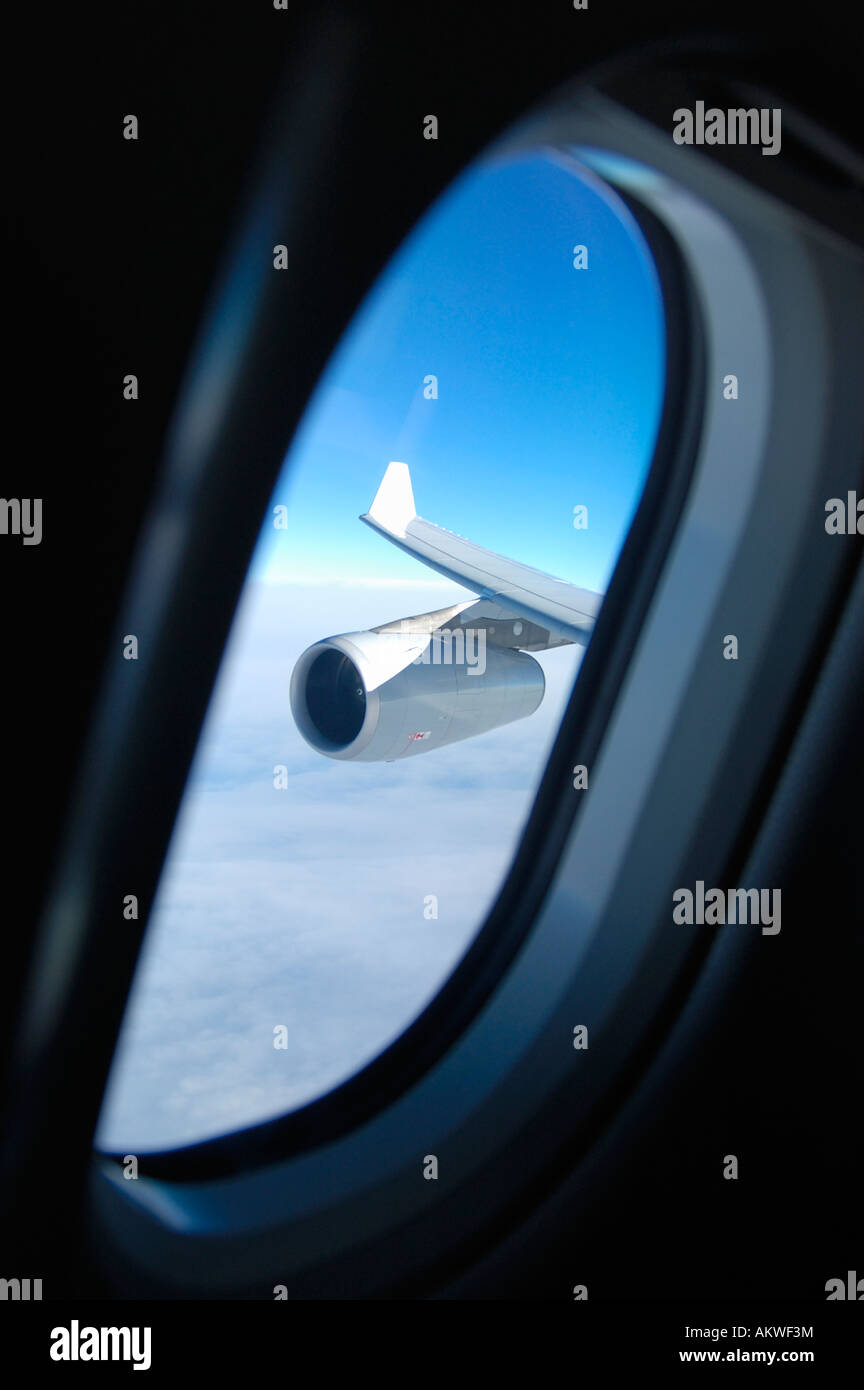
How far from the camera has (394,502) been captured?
1.61 m

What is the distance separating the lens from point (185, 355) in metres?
0.69

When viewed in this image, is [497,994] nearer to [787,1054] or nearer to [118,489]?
[787,1054]

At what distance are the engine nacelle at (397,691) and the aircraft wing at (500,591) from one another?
0.05m

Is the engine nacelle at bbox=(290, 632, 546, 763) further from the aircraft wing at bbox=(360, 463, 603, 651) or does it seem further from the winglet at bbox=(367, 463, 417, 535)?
the winglet at bbox=(367, 463, 417, 535)

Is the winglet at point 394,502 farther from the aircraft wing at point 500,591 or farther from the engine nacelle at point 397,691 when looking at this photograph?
the engine nacelle at point 397,691

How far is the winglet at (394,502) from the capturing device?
4.97 ft

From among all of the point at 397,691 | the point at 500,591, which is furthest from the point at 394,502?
the point at 397,691

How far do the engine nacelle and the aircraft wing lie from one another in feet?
0.17

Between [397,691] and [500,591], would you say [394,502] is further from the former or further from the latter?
[397,691]

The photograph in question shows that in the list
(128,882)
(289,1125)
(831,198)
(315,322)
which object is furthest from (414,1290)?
(831,198)

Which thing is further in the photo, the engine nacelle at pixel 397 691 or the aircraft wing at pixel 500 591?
the aircraft wing at pixel 500 591

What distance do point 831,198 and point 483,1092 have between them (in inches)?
58.2

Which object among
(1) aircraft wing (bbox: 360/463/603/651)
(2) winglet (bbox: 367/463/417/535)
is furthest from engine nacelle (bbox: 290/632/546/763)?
(2) winglet (bbox: 367/463/417/535)

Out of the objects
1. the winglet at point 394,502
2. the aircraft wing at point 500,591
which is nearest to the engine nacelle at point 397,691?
the aircraft wing at point 500,591
